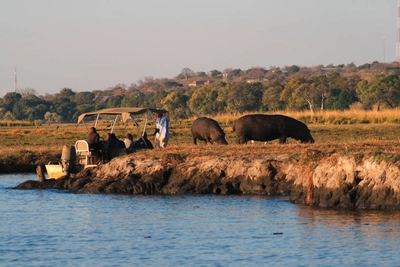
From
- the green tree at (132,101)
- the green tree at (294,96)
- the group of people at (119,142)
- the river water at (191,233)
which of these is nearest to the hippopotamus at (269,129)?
the group of people at (119,142)

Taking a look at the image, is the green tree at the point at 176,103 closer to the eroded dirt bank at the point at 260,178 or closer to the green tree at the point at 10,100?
the green tree at the point at 10,100

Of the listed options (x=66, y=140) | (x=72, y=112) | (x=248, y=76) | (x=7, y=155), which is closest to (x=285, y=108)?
(x=72, y=112)

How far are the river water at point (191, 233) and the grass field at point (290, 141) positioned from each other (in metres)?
2.32

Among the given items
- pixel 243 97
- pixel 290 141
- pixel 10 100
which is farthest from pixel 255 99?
pixel 290 141

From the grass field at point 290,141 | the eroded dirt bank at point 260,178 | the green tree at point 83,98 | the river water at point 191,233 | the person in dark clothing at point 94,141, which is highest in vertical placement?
the green tree at point 83,98

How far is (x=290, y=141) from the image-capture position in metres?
33.6

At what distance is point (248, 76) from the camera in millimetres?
185625

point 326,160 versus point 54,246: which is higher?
point 326,160

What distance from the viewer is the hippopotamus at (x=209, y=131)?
30672 mm

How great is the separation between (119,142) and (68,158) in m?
1.81

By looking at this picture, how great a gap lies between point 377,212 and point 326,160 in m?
2.10

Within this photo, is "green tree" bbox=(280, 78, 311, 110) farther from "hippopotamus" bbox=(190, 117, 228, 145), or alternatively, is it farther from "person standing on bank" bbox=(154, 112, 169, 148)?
"person standing on bank" bbox=(154, 112, 169, 148)

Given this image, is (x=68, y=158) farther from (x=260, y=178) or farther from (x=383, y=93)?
(x=383, y=93)

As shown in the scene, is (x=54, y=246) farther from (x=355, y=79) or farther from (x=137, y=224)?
(x=355, y=79)
